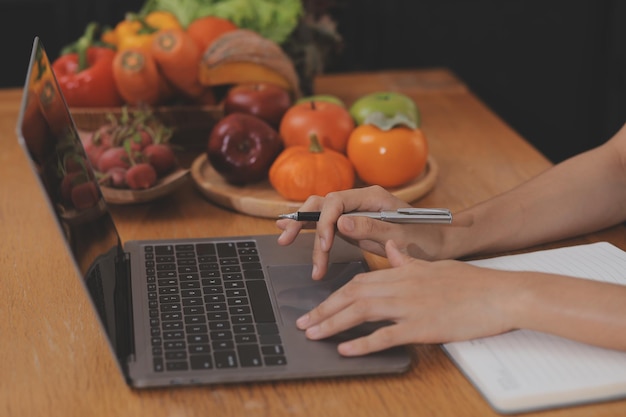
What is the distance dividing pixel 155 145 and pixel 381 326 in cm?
58

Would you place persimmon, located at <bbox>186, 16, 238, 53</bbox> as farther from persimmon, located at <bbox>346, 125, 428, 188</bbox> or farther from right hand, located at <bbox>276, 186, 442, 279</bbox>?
right hand, located at <bbox>276, 186, 442, 279</bbox>

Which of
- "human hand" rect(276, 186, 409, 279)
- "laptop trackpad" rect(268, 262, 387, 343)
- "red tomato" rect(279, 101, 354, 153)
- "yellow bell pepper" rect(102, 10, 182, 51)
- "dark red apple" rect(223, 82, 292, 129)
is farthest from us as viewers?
Result: "yellow bell pepper" rect(102, 10, 182, 51)

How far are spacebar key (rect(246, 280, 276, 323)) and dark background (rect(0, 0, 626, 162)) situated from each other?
1915 mm

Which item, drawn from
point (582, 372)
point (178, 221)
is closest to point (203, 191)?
point (178, 221)

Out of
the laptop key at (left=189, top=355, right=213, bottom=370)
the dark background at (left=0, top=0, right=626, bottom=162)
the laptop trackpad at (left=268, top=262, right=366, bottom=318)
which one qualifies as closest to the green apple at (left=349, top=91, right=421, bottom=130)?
the laptop trackpad at (left=268, top=262, right=366, bottom=318)

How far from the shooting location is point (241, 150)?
1.39 meters

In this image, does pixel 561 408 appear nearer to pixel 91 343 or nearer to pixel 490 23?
pixel 91 343

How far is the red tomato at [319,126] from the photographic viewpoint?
1.43 metres

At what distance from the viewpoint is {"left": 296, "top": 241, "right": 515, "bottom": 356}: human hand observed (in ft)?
2.90

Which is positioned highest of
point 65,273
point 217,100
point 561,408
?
point 561,408

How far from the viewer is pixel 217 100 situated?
1707mm

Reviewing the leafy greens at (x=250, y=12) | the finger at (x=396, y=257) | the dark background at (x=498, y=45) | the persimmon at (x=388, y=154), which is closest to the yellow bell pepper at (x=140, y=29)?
the leafy greens at (x=250, y=12)

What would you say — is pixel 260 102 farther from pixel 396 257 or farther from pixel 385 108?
pixel 396 257

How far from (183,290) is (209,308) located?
7 cm
